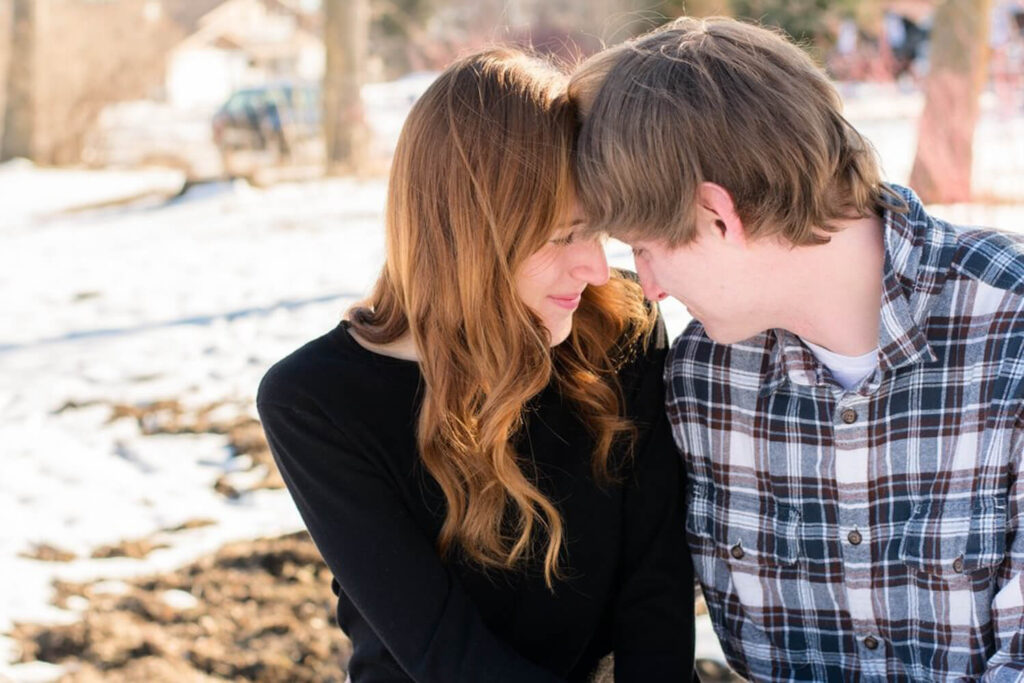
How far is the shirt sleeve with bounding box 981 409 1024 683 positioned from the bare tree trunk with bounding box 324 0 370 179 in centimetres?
1309

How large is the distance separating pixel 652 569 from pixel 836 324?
22.6 inches

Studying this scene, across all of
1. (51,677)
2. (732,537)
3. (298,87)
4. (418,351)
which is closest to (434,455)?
(418,351)

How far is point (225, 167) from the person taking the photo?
15.6 metres

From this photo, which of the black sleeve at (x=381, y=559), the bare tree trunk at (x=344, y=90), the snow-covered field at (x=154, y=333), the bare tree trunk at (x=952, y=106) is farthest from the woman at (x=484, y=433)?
the bare tree trunk at (x=344, y=90)

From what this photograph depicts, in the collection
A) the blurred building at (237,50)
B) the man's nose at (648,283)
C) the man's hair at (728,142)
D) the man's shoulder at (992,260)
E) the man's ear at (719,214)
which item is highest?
the man's hair at (728,142)

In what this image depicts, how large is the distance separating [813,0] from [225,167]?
10059 millimetres

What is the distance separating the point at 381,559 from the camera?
194cm

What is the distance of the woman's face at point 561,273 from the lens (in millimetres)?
1993

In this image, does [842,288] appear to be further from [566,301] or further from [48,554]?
[48,554]

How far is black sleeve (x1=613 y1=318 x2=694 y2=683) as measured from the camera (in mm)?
2145

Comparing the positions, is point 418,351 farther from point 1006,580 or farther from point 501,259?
point 1006,580

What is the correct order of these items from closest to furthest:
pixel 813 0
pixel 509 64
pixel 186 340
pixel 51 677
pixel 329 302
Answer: pixel 509 64
pixel 51 677
pixel 186 340
pixel 329 302
pixel 813 0

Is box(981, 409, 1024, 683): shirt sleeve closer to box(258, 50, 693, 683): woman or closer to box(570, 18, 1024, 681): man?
box(570, 18, 1024, 681): man

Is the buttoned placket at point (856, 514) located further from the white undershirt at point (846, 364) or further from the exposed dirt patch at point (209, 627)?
the exposed dirt patch at point (209, 627)
